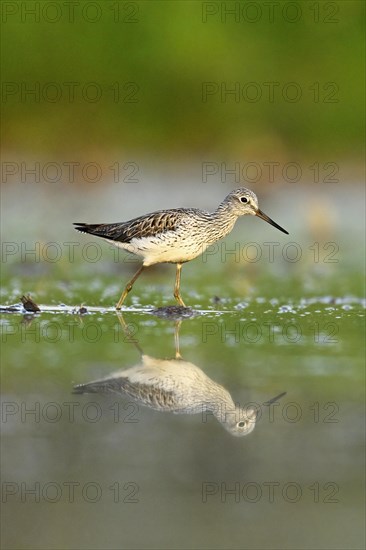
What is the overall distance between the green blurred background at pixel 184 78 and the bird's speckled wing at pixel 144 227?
10.2 meters

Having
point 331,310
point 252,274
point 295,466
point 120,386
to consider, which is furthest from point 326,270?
point 295,466

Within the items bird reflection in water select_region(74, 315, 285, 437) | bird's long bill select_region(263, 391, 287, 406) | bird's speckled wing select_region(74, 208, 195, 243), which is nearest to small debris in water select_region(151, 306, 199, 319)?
bird's speckled wing select_region(74, 208, 195, 243)

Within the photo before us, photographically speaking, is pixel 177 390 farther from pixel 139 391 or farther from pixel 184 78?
pixel 184 78

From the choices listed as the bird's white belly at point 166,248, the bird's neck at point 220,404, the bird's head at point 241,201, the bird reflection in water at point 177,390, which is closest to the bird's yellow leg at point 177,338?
the bird reflection in water at point 177,390

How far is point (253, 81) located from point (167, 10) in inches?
79.6

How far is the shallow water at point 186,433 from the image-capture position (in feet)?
18.0

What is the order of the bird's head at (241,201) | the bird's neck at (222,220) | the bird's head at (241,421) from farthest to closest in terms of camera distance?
1. the bird's head at (241,201)
2. the bird's neck at (222,220)
3. the bird's head at (241,421)

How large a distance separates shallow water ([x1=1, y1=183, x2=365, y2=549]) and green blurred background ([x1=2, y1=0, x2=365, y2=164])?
35.7 ft

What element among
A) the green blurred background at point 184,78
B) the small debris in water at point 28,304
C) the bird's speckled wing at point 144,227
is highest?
the green blurred background at point 184,78

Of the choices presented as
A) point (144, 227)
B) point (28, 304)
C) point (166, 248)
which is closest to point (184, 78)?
point (144, 227)

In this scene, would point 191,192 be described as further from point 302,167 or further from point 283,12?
point 283,12

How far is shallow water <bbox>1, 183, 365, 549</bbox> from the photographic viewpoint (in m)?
5.50

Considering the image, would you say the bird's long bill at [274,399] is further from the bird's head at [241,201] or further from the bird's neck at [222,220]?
the bird's head at [241,201]

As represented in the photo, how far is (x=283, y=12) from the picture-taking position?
73.9 feet
